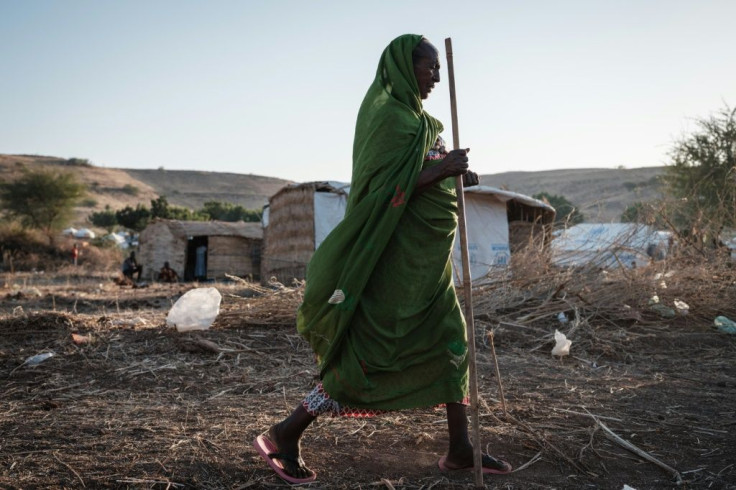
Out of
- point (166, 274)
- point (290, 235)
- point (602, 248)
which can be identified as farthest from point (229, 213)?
point (602, 248)

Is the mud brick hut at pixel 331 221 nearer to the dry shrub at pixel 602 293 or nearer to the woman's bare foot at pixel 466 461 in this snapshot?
the dry shrub at pixel 602 293

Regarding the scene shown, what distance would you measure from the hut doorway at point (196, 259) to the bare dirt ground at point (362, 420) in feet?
48.9

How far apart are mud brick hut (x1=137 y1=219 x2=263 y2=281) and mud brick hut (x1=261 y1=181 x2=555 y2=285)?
6635 mm

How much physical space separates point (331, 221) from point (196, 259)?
10808mm

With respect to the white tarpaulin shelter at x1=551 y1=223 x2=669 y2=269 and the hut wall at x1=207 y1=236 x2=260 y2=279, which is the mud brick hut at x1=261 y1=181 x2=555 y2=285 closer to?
the white tarpaulin shelter at x1=551 y1=223 x2=669 y2=269

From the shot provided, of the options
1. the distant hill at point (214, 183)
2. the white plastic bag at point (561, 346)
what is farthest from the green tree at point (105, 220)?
the white plastic bag at point (561, 346)

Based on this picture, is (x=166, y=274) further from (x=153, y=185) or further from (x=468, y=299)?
(x=153, y=185)

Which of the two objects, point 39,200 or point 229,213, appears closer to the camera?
point 39,200

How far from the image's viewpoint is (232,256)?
20.7 metres

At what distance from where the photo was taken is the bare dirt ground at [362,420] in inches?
95.3

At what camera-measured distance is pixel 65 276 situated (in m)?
17.4

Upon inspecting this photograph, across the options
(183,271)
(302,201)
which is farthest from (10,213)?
(302,201)

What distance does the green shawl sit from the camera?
229 centimetres

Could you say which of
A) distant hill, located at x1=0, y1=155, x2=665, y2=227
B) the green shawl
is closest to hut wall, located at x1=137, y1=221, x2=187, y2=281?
the green shawl
